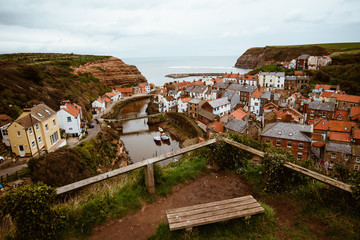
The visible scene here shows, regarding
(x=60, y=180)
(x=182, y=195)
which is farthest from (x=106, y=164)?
(x=182, y=195)

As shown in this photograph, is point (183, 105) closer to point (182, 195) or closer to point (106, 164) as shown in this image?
point (106, 164)

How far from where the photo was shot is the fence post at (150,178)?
19.3 feet

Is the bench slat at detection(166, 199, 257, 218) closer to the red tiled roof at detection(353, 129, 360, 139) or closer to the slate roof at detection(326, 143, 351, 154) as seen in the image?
the slate roof at detection(326, 143, 351, 154)

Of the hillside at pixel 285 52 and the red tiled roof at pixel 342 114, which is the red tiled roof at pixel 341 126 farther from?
the hillside at pixel 285 52

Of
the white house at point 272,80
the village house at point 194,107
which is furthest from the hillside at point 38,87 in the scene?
the white house at point 272,80

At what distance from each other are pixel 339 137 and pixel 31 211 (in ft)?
124

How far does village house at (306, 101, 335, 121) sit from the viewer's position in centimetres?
4356

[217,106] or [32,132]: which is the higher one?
[32,132]

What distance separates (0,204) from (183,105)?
50251mm

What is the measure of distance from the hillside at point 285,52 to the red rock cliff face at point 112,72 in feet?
310

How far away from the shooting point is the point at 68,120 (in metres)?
31.0

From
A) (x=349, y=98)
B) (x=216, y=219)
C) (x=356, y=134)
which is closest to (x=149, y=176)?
(x=216, y=219)

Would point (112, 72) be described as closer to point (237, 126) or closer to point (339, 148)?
point (237, 126)

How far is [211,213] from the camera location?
182 inches
